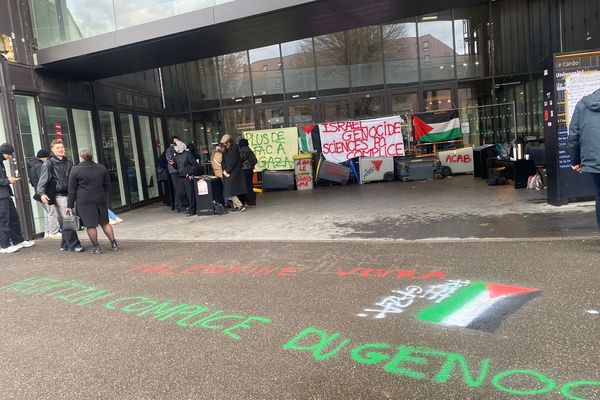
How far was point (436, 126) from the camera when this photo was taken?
1491 centimetres

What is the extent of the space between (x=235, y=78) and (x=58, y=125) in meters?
7.48

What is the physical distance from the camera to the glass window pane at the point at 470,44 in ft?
51.1

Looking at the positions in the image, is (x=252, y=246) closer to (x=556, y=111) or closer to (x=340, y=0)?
(x=340, y=0)

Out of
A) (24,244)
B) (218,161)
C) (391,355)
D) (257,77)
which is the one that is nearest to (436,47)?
(257,77)

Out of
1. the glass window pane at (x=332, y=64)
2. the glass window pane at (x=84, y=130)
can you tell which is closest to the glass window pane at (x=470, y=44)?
the glass window pane at (x=332, y=64)

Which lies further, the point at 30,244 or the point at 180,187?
the point at 180,187

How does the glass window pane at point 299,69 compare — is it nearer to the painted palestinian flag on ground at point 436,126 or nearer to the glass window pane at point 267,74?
A: the glass window pane at point 267,74

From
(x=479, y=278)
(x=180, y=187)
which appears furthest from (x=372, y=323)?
(x=180, y=187)

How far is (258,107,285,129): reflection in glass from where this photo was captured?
16.3m

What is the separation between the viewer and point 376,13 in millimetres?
8766

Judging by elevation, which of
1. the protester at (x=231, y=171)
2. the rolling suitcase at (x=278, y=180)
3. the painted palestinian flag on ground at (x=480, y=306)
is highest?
the protester at (x=231, y=171)

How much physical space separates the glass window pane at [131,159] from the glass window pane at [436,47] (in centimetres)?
977

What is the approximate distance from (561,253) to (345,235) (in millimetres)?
3135

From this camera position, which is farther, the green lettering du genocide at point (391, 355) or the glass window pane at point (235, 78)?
the glass window pane at point (235, 78)
